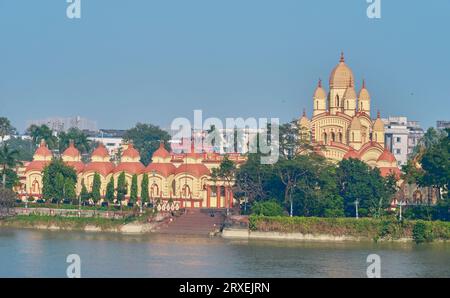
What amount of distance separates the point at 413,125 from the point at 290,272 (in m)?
66.5

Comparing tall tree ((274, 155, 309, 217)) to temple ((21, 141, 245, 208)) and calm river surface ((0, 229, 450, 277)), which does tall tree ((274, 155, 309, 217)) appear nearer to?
temple ((21, 141, 245, 208))

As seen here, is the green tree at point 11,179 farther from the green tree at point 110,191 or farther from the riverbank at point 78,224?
the green tree at point 110,191

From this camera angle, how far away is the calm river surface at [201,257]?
46.9 meters

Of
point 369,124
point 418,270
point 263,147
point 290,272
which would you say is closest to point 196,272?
point 290,272

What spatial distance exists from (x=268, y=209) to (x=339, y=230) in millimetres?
3554

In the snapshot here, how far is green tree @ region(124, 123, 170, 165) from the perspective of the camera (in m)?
94.4

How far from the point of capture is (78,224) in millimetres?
63625

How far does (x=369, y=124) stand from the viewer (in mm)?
74000

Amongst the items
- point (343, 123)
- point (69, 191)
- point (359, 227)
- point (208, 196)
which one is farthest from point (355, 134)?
point (69, 191)

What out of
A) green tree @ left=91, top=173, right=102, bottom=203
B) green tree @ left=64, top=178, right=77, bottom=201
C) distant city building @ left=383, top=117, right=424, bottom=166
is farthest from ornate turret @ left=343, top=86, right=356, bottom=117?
distant city building @ left=383, top=117, right=424, bottom=166

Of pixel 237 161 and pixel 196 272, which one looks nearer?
pixel 196 272

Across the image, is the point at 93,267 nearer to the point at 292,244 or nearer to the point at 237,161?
the point at 292,244

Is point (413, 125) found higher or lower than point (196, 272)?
higher

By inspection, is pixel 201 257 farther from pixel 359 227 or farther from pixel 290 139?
pixel 290 139
